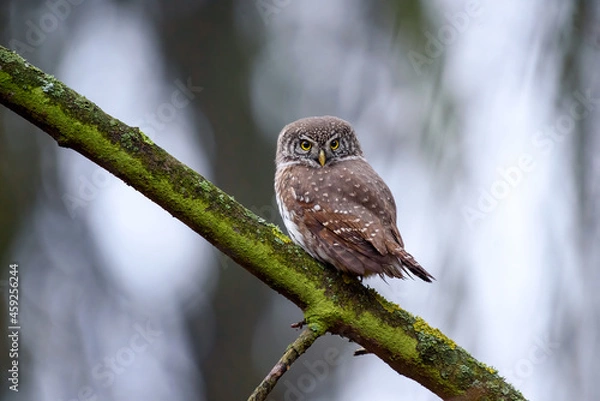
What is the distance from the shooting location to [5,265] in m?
7.46

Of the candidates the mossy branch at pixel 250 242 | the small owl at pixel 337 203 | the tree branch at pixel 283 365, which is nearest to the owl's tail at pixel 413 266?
the small owl at pixel 337 203

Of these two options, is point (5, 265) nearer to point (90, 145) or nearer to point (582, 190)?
point (90, 145)

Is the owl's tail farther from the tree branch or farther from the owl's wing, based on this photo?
the tree branch

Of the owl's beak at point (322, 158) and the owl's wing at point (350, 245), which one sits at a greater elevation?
the owl's beak at point (322, 158)

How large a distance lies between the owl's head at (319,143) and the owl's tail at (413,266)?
4.43 feet

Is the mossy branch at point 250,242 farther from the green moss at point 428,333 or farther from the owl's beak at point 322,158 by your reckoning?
the owl's beak at point 322,158

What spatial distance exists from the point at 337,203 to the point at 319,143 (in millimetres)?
856

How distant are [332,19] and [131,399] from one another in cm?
511

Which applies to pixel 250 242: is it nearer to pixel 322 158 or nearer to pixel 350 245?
pixel 350 245

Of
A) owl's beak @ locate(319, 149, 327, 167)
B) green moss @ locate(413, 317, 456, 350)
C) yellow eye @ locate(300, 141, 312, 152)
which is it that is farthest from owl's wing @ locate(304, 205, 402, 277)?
yellow eye @ locate(300, 141, 312, 152)

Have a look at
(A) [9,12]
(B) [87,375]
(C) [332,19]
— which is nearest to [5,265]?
(B) [87,375]

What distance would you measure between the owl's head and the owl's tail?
53.2 inches

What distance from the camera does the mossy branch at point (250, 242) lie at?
3061 mm

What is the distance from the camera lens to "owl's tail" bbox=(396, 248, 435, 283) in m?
3.61
